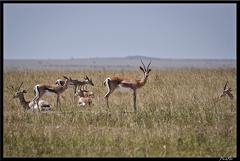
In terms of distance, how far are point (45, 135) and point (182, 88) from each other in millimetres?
7962

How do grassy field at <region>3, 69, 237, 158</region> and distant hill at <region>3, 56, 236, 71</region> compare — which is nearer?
grassy field at <region>3, 69, 237, 158</region>

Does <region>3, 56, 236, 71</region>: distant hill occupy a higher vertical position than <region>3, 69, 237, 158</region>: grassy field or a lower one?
higher

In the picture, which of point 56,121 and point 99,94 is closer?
point 56,121

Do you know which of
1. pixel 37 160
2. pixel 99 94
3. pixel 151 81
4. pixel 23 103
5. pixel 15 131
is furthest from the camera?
pixel 151 81

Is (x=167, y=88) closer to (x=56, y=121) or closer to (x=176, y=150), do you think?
(x=56, y=121)

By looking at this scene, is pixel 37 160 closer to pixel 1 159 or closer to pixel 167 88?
pixel 1 159

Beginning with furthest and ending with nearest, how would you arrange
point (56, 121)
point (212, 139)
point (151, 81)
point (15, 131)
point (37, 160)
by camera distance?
point (151, 81), point (56, 121), point (15, 131), point (212, 139), point (37, 160)

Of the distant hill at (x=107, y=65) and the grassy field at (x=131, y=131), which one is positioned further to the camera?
the distant hill at (x=107, y=65)

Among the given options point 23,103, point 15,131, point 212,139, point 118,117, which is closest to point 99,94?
point 23,103

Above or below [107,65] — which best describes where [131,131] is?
below

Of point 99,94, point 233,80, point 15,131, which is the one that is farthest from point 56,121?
point 233,80

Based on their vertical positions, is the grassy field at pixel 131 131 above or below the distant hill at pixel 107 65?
below

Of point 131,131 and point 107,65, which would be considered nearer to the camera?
point 131,131

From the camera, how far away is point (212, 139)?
7.35m
